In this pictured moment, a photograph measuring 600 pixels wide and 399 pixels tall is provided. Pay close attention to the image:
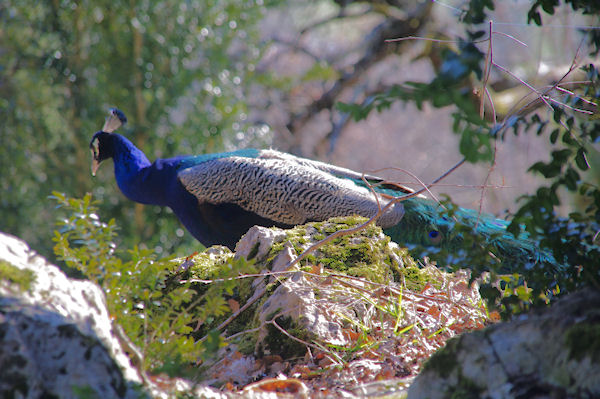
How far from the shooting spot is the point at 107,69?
19.8ft

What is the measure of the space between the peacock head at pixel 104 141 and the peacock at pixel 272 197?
0.53 metres

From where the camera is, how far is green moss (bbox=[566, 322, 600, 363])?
1.24 metres

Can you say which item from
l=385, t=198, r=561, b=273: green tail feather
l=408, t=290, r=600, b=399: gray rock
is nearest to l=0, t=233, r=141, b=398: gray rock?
l=408, t=290, r=600, b=399: gray rock

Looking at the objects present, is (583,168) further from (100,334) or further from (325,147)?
(325,147)

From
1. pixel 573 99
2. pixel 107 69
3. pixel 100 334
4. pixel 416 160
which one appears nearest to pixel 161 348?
pixel 100 334

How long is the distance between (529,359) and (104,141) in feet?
13.3

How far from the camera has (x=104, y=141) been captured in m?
4.75

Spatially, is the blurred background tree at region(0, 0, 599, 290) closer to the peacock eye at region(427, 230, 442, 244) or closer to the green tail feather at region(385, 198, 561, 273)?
the green tail feather at region(385, 198, 561, 273)

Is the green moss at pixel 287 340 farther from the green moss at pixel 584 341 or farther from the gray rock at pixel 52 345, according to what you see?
the green moss at pixel 584 341

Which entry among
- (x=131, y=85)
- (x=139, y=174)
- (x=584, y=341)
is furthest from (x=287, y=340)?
(x=131, y=85)

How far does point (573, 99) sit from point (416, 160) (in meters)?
11.0

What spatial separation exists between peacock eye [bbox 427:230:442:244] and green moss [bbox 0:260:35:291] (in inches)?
104

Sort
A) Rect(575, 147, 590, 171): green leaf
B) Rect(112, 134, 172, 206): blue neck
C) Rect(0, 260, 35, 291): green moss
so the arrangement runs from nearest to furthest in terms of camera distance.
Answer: Rect(0, 260, 35, 291): green moss → Rect(575, 147, 590, 171): green leaf → Rect(112, 134, 172, 206): blue neck

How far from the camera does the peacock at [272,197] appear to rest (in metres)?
3.75
